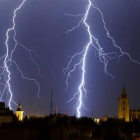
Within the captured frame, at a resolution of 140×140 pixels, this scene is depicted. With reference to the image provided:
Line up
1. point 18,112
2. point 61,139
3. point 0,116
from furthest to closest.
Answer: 1. point 18,112
2. point 0,116
3. point 61,139

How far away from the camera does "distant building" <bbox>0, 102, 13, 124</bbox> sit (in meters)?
61.5

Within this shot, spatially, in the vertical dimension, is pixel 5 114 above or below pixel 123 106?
below

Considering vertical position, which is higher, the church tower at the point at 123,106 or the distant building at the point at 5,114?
the church tower at the point at 123,106

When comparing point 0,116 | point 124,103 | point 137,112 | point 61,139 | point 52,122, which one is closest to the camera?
point 61,139

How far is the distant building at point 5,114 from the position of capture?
202 ft

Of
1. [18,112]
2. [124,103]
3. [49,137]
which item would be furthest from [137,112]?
[49,137]

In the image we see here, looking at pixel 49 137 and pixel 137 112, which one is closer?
pixel 49 137

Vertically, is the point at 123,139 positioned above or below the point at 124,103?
below

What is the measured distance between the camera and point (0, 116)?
6341 centimetres

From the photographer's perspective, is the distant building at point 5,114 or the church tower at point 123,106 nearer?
the distant building at point 5,114

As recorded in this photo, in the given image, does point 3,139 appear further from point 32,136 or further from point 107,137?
point 107,137

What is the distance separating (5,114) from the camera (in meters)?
65.5

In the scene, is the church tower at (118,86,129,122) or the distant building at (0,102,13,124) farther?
the church tower at (118,86,129,122)

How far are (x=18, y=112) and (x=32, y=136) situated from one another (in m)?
42.1
